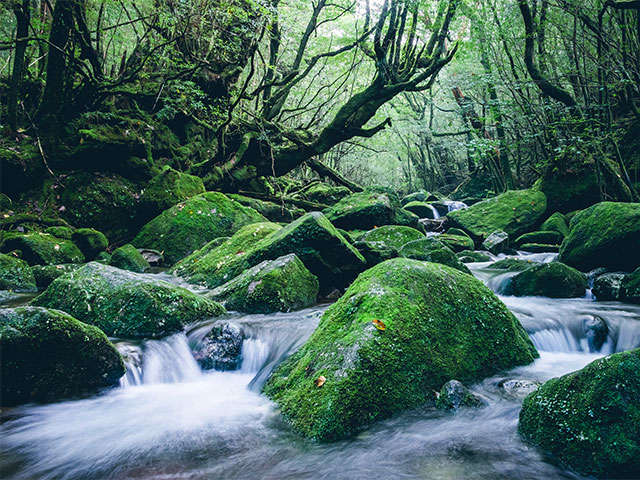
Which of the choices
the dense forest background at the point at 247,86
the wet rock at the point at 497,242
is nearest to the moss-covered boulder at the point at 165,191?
the dense forest background at the point at 247,86

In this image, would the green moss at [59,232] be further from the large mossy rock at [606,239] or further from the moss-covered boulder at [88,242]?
the large mossy rock at [606,239]

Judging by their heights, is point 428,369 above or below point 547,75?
below

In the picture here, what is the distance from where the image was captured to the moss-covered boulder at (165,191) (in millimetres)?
11070

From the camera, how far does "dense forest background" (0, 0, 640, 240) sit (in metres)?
9.68

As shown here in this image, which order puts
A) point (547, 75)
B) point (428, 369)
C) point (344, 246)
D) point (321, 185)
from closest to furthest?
1. point (428, 369)
2. point (344, 246)
3. point (547, 75)
4. point (321, 185)

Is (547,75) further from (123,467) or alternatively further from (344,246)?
(123,467)

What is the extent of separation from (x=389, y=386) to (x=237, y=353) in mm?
2122

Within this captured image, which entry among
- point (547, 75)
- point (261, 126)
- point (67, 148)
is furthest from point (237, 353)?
point (547, 75)

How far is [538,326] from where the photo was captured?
5.38 m

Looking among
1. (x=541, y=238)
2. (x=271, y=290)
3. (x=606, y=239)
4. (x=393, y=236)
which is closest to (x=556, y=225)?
(x=541, y=238)

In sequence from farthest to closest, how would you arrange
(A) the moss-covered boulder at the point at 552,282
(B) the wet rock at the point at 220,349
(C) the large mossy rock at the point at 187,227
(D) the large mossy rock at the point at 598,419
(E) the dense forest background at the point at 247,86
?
(C) the large mossy rock at the point at 187,227, (E) the dense forest background at the point at 247,86, (A) the moss-covered boulder at the point at 552,282, (B) the wet rock at the point at 220,349, (D) the large mossy rock at the point at 598,419

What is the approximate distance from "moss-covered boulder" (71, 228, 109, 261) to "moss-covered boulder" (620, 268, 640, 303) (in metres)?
9.85

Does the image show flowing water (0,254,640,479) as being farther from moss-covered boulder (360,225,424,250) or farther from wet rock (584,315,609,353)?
moss-covered boulder (360,225,424,250)

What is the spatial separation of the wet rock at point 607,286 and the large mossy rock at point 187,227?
791 centimetres
